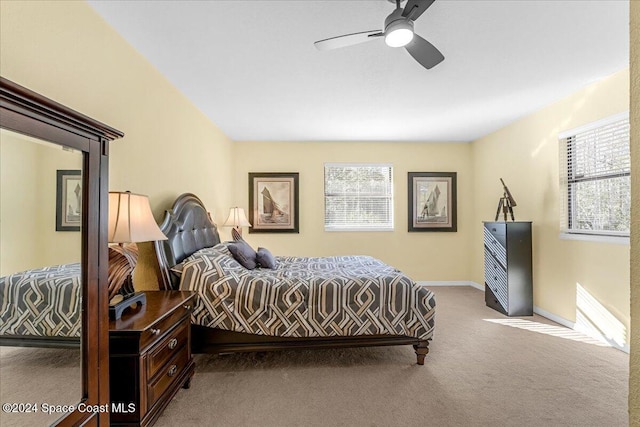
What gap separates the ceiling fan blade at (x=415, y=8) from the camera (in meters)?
1.65

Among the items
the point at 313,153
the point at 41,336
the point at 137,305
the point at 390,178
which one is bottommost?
the point at 137,305

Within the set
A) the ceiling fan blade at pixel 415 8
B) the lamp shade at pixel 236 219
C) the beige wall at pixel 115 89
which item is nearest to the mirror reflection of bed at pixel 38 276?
the beige wall at pixel 115 89

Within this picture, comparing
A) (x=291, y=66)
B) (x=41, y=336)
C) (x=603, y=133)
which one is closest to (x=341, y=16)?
(x=291, y=66)

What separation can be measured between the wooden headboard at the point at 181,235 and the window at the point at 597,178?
4.00 meters

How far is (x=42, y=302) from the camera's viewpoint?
1077 millimetres

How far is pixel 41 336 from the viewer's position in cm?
107

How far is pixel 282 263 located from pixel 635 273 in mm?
3191

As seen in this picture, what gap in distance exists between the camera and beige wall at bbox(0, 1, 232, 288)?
59.2 inches

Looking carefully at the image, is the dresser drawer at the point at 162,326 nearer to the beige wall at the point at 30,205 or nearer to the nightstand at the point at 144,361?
the nightstand at the point at 144,361

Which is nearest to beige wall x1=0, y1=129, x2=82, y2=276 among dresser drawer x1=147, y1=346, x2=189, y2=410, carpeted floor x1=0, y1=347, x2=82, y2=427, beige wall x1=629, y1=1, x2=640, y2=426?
carpeted floor x1=0, y1=347, x2=82, y2=427

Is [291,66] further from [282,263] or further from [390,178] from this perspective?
[390,178]

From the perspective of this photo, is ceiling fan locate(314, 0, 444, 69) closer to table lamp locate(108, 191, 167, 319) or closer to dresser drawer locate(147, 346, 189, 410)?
table lamp locate(108, 191, 167, 319)

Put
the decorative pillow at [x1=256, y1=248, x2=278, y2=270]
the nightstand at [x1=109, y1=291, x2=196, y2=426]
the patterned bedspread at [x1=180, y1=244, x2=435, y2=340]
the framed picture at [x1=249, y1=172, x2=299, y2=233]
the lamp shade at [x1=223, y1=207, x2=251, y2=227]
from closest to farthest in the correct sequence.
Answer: the nightstand at [x1=109, y1=291, x2=196, y2=426], the patterned bedspread at [x1=180, y1=244, x2=435, y2=340], the decorative pillow at [x1=256, y1=248, x2=278, y2=270], the lamp shade at [x1=223, y1=207, x2=251, y2=227], the framed picture at [x1=249, y1=172, x2=299, y2=233]

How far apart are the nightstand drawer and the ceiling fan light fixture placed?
225 cm
